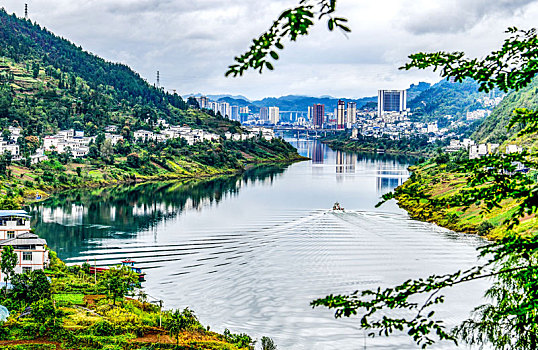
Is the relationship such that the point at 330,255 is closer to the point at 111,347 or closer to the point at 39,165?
the point at 111,347

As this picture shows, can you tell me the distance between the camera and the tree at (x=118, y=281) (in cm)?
1165

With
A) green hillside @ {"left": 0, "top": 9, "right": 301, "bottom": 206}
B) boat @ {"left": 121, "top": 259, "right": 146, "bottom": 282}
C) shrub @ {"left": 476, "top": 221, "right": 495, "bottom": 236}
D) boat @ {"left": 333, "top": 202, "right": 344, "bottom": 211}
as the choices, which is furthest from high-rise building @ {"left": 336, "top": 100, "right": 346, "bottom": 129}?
boat @ {"left": 121, "top": 259, "right": 146, "bottom": 282}

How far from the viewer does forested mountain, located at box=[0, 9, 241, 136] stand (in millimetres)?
45438

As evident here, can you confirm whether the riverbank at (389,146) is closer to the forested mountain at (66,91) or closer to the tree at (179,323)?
the forested mountain at (66,91)

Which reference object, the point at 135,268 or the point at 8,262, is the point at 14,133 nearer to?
the point at 135,268

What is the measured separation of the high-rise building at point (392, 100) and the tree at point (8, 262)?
138701mm

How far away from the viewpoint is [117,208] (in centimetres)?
2578

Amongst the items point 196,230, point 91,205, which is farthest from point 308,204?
point 91,205

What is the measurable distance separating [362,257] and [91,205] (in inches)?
587

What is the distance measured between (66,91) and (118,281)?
44.0 meters

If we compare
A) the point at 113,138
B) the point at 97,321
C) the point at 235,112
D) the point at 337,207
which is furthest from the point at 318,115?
the point at 97,321

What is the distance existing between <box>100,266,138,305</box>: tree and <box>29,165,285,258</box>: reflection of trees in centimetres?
355

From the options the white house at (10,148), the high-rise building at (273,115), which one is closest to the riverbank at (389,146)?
the white house at (10,148)

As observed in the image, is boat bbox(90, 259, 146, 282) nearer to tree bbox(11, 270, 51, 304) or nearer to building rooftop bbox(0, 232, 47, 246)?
building rooftop bbox(0, 232, 47, 246)
